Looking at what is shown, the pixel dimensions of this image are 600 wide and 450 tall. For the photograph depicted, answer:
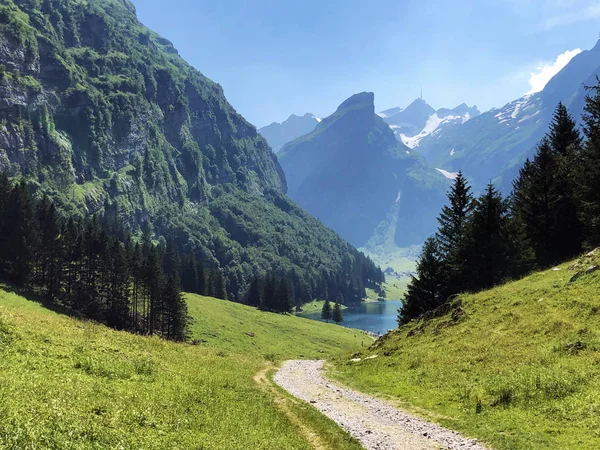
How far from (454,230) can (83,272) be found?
9011 cm

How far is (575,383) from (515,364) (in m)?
4.77

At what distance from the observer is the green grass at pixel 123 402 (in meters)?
11.4

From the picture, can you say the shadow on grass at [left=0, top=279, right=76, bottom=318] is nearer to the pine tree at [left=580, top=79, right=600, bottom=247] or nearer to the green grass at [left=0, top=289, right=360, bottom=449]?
the green grass at [left=0, top=289, right=360, bottom=449]

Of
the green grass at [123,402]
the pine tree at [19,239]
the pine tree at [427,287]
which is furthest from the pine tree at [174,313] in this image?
the green grass at [123,402]

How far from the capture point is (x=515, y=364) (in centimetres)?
2300

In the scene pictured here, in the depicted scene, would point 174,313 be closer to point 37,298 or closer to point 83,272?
point 83,272

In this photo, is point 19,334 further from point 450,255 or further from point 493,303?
point 450,255

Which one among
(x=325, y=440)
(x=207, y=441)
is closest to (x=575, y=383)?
(x=325, y=440)

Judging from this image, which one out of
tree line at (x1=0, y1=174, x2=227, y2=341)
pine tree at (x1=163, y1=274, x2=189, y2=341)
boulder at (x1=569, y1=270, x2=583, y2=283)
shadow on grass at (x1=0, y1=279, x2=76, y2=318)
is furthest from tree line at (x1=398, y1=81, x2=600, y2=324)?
shadow on grass at (x1=0, y1=279, x2=76, y2=318)

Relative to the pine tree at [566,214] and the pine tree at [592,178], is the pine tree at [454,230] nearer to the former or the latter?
the pine tree at [566,214]

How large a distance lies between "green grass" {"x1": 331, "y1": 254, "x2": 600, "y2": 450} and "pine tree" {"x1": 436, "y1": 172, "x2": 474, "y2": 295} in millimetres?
17400

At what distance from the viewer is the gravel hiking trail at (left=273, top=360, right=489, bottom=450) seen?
643 inches

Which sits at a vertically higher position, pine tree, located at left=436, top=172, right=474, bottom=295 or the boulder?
pine tree, located at left=436, top=172, right=474, bottom=295

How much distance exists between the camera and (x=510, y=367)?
2289cm
